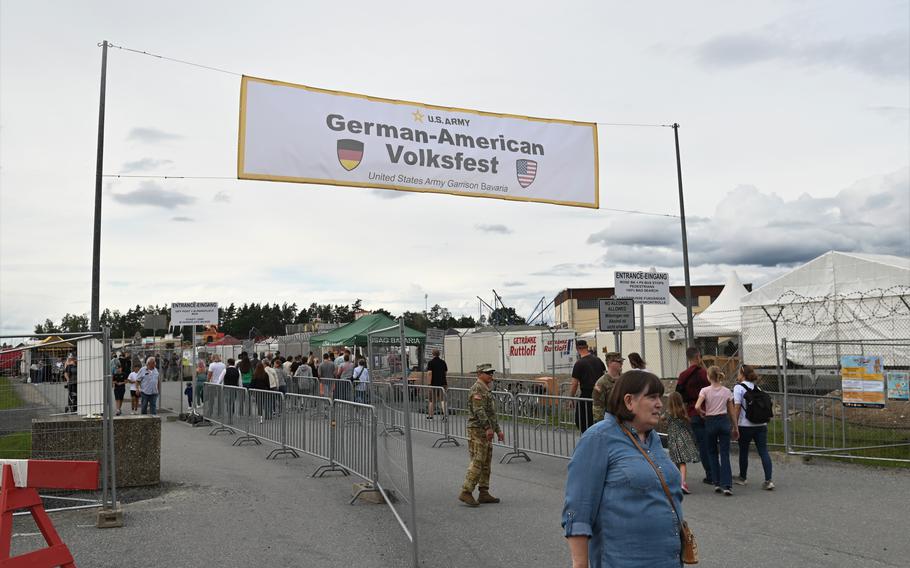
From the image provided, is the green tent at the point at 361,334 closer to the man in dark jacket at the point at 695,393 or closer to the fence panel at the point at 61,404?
the man in dark jacket at the point at 695,393

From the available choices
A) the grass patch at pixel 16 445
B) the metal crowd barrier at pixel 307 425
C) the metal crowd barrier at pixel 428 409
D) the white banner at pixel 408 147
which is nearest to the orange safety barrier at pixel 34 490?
the metal crowd barrier at pixel 307 425

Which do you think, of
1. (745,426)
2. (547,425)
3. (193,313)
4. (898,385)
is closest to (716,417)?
(745,426)

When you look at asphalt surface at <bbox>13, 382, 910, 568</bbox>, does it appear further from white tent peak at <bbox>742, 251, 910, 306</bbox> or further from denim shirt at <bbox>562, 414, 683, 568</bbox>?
white tent peak at <bbox>742, 251, 910, 306</bbox>

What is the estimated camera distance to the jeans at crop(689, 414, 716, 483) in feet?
33.3

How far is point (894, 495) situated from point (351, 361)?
15931mm

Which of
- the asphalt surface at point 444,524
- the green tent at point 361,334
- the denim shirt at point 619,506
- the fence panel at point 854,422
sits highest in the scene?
the green tent at point 361,334

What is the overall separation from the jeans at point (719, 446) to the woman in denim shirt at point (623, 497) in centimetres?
673

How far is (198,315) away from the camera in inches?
844

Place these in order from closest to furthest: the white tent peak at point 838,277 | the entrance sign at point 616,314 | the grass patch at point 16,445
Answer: the grass patch at point 16,445 → the entrance sign at point 616,314 → the white tent peak at point 838,277

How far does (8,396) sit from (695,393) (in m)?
8.27

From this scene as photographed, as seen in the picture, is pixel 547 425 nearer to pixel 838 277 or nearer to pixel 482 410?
pixel 482 410

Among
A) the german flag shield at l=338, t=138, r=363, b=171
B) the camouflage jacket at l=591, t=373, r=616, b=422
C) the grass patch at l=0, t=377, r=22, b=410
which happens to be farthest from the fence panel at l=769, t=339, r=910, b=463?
the grass patch at l=0, t=377, r=22, b=410

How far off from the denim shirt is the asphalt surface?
11.0 feet

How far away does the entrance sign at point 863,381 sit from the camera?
1233cm
